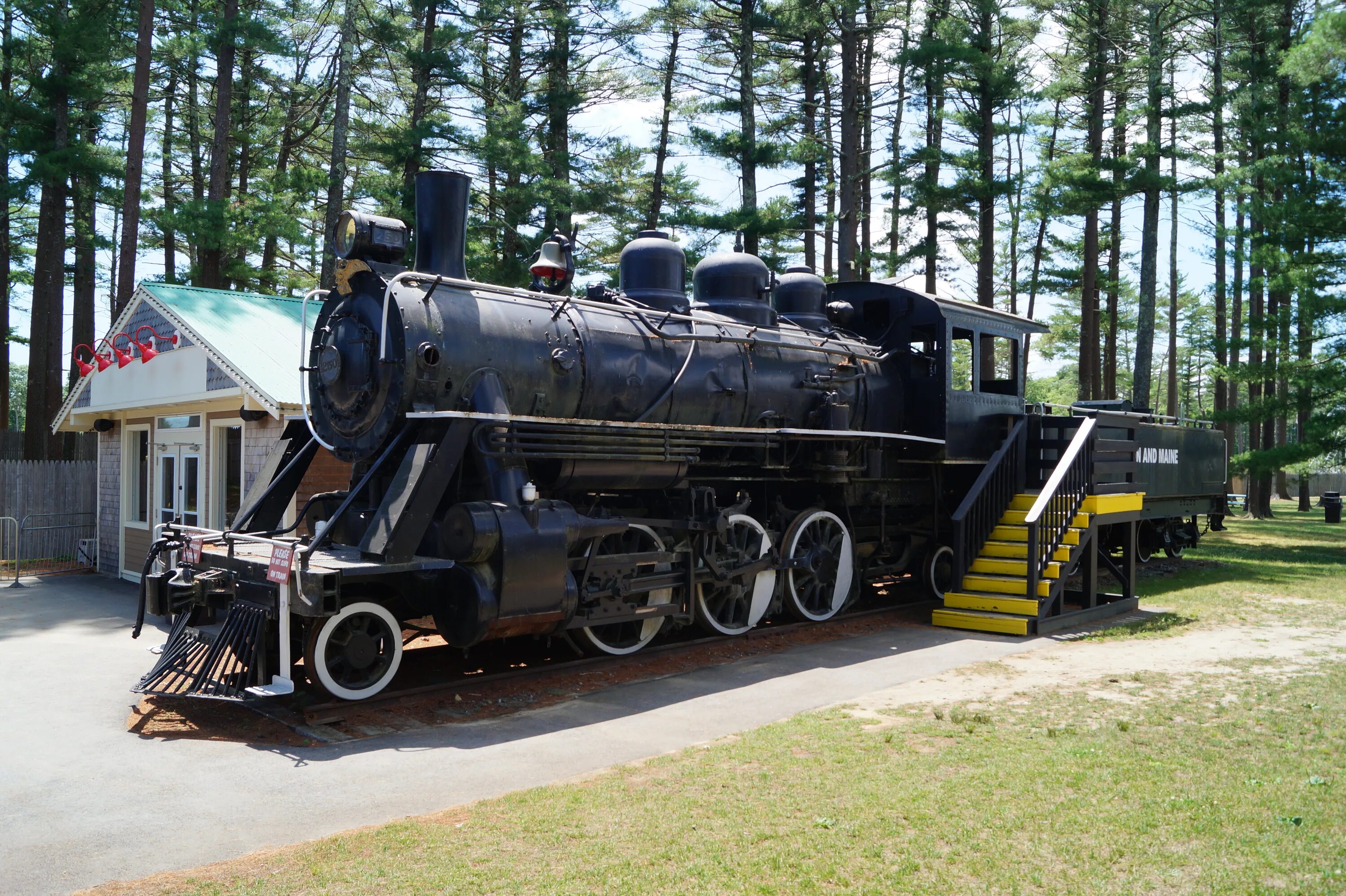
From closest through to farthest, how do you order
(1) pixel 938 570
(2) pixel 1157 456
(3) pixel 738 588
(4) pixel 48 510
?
(3) pixel 738 588 → (1) pixel 938 570 → (2) pixel 1157 456 → (4) pixel 48 510

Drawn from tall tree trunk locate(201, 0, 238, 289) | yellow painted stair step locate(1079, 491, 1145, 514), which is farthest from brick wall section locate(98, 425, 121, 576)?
yellow painted stair step locate(1079, 491, 1145, 514)

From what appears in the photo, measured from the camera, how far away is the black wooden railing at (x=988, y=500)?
10.8 meters

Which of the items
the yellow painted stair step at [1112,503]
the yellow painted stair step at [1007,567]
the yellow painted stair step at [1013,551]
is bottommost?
the yellow painted stair step at [1007,567]

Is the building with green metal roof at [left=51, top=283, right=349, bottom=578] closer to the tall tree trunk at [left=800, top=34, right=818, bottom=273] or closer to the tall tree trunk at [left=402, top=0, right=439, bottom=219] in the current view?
the tall tree trunk at [left=402, top=0, right=439, bottom=219]

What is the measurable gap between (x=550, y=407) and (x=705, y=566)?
2.18 metres

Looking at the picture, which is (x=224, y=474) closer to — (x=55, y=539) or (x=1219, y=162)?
(x=55, y=539)

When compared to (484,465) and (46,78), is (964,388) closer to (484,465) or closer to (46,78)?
(484,465)

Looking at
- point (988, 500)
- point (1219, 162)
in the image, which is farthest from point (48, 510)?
point (1219, 162)

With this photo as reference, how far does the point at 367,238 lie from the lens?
302 inches

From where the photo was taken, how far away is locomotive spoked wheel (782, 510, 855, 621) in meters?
10.1

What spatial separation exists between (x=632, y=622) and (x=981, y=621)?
393cm

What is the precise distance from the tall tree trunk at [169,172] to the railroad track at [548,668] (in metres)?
22.9

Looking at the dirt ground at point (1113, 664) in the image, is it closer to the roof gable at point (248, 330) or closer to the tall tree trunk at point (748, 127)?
the roof gable at point (248, 330)

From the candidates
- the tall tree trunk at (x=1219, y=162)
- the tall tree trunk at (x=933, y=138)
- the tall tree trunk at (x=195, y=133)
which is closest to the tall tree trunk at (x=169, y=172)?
the tall tree trunk at (x=195, y=133)
